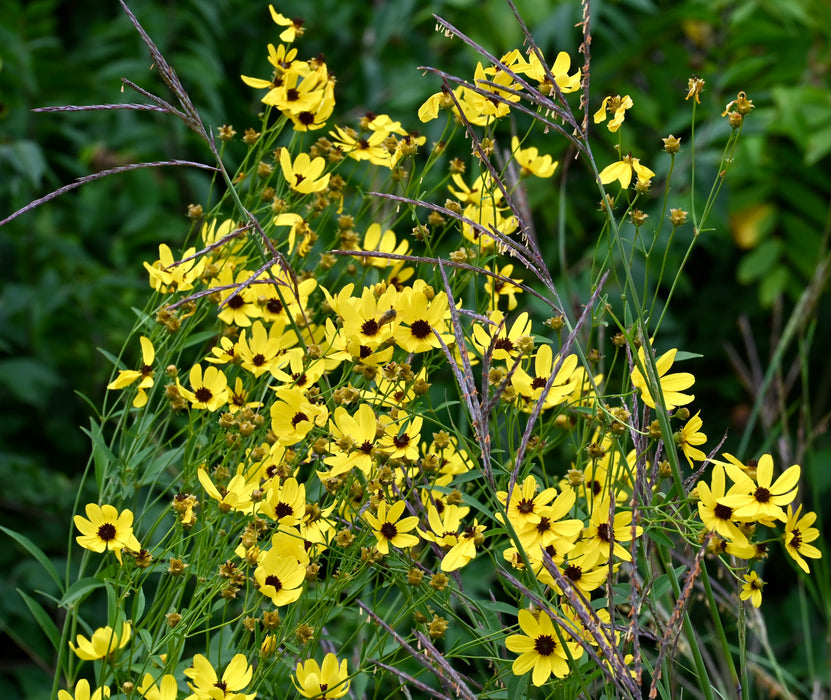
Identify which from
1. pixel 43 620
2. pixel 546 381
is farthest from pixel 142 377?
pixel 546 381

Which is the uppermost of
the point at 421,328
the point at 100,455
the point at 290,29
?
the point at 290,29

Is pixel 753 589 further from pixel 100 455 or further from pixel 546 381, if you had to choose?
pixel 100 455

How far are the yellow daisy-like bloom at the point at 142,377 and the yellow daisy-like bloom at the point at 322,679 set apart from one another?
203mm

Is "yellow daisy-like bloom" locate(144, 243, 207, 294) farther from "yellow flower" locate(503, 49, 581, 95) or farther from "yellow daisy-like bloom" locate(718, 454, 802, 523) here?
"yellow daisy-like bloom" locate(718, 454, 802, 523)

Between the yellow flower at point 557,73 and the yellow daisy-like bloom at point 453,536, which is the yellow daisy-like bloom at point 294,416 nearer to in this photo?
the yellow daisy-like bloom at point 453,536

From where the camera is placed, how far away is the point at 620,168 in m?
0.56

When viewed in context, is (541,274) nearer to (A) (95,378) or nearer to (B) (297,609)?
(B) (297,609)

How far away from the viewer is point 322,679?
1.57 feet

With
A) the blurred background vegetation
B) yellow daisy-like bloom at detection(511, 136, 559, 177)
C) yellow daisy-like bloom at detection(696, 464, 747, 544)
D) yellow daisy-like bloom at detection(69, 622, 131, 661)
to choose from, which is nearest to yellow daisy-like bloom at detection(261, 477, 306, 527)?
yellow daisy-like bloom at detection(69, 622, 131, 661)

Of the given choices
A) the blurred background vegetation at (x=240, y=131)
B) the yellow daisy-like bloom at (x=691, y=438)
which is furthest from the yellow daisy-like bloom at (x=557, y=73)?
the blurred background vegetation at (x=240, y=131)

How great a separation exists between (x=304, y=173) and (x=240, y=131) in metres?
0.96

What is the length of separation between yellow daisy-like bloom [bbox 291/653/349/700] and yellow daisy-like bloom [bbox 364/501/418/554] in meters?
0.06

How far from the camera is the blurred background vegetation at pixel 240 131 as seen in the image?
1389mm

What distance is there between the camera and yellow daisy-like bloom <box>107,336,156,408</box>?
0.58 meters
